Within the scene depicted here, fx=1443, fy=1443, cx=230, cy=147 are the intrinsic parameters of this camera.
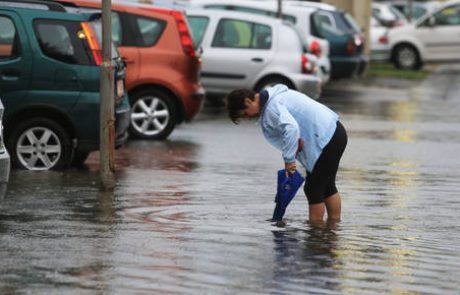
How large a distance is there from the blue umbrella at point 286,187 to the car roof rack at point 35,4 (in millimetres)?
4683

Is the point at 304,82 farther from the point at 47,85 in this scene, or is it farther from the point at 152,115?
the point at 47,85

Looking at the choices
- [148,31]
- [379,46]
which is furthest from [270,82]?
[379,46]

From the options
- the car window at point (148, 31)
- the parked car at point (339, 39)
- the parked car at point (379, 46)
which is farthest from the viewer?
the parked car at point (379, 46)

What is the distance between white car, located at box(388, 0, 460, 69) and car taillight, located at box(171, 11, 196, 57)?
19031 millimetres

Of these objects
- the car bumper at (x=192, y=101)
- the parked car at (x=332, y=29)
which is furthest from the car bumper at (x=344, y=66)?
the car bumper at (x=192, y=101)

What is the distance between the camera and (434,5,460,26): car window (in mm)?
36125

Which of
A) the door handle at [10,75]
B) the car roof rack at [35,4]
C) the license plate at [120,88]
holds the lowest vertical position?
the license plate at [120,88]

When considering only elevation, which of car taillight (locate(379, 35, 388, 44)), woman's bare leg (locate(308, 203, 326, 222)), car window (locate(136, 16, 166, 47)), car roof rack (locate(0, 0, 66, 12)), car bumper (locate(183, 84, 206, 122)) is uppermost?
car roof rack (locate(0, 0, 66, 12))

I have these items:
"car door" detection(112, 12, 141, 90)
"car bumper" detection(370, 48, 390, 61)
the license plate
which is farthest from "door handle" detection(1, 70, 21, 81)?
"car bumper" detection(370, 48, 390, 61)

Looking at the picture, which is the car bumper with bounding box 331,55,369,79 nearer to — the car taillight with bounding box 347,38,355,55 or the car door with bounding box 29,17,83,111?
the car taillight with bounding box 347,38,355,55

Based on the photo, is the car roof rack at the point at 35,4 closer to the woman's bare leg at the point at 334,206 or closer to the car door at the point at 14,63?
the car door at the point at 14,63

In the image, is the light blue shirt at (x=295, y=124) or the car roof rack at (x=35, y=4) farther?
the car roof rack at (x=35, y=4)

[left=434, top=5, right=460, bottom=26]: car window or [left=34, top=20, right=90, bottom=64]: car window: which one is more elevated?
[left=34, top=20, right=90, bottom=64]: car window

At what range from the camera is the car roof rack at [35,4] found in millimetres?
14359
